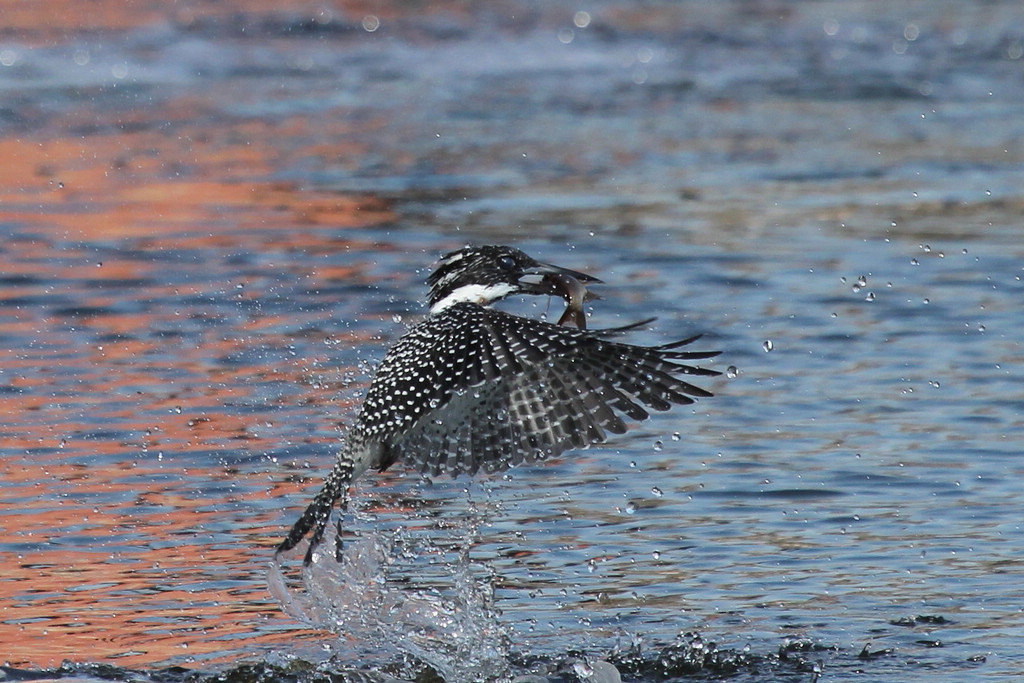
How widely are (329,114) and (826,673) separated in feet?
35.2

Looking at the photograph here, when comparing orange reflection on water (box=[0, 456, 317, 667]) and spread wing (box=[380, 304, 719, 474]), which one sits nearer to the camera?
spread wing (box=[380, 304, 719, 474])

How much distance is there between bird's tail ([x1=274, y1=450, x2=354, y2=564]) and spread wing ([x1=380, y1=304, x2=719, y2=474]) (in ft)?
0.58

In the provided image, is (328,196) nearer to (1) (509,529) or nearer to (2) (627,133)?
(2) (627,133)

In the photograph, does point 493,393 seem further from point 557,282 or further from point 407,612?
point 407,612

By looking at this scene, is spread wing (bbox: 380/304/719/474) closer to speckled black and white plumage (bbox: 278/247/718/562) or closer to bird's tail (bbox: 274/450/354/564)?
speckled black and white plumage (bbox: 278/247/718/562)

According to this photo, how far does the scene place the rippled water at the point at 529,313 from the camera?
5.49 meters

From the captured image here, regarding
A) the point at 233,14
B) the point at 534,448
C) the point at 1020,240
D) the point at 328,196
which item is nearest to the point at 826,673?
the point at 534,448

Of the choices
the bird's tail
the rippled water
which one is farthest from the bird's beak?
the rippled water

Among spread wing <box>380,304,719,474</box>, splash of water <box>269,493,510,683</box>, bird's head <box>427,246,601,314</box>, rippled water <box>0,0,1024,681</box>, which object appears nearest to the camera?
spread wing <box>380,304,719,474</box>

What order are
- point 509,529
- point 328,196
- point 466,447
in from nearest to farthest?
1. point 466,447
2. point 509,529
3. point 328,196

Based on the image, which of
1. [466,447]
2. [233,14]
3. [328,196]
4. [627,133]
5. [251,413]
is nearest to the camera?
[466,447]

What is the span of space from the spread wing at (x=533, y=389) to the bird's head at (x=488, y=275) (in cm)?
26

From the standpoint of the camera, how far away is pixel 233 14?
20.4 m

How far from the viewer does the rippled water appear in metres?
5.49
